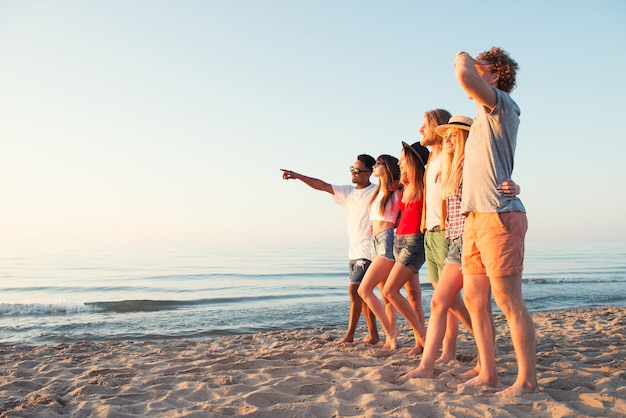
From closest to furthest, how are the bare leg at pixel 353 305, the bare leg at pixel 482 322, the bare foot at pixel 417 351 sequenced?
the bare leg at pixel 482 322
the bare foot at pixel 417 351
the bare leg at pixel 353 305

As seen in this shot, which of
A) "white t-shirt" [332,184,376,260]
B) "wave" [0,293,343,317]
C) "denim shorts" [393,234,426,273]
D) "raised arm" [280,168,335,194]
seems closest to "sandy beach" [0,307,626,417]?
"denim shorts" [393,234,426,273]

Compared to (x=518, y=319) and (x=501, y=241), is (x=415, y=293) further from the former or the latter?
(x=501, y=241)

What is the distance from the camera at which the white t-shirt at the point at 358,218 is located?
5192 mm

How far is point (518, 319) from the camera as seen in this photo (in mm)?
2920

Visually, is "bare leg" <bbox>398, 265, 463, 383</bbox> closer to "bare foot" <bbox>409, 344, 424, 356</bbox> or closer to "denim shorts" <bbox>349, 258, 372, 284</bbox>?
"bare foot" <bbox>409, 344, 424, 356</bbox>

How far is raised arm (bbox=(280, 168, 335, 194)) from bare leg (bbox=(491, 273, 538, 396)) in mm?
2692

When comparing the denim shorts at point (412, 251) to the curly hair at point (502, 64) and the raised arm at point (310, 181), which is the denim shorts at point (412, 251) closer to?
the raised arm at point (310, 181)

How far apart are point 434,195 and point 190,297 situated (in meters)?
10.3

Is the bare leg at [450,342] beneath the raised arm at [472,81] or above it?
beneath

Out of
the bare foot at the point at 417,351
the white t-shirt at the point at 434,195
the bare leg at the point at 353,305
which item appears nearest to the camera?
the white t-shirt at the point at 434,195

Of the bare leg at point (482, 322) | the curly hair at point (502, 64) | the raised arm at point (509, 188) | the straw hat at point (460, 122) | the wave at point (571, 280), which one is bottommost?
the wave at point (571, 280)

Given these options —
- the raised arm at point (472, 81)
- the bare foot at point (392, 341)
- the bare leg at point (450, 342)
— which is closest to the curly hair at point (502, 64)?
the raised arm at point (472, 81)

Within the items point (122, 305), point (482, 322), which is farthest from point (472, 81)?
point (122, 305)

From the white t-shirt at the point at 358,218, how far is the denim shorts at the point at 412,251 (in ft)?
2.73
